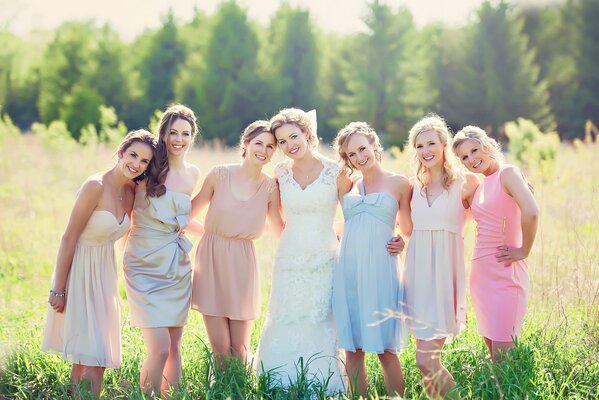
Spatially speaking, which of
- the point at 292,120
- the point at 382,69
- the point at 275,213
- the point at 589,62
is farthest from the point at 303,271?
the point at 589,62

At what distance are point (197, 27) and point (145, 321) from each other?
98.1ft

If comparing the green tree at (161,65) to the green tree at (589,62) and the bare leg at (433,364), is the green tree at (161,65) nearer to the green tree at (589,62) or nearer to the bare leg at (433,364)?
the green tree at (589,62)

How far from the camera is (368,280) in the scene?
4.37m

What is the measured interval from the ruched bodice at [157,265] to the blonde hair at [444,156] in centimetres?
160

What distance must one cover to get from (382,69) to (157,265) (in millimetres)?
24268

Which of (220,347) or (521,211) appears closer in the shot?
(521,211)

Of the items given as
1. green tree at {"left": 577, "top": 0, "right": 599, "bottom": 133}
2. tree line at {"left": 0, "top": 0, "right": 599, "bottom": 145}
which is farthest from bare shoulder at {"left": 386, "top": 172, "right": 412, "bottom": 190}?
green tree at {"left": 577, "top": 0, "right": 599, "bottom": 133}

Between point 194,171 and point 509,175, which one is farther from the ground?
point 194,171

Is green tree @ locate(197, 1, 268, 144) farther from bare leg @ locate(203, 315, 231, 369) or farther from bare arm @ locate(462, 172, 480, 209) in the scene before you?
bare arm @ locate(462, 172, 480, 209)

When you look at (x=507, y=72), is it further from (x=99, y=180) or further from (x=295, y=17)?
(x=99, y=180)

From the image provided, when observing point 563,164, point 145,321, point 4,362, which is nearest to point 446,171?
point 145,321

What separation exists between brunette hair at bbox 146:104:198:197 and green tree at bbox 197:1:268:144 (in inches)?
898

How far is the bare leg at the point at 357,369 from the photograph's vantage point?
173 inches

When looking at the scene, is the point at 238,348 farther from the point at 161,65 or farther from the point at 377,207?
the point at 161,65
